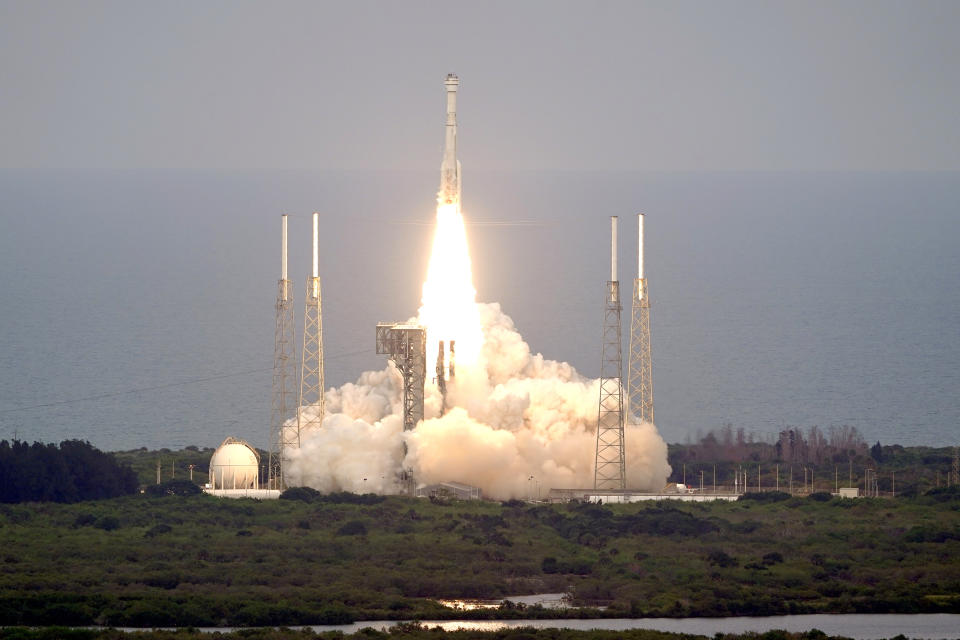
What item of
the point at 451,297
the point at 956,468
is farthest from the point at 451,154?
the point at 956,468

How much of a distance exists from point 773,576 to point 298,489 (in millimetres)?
18811

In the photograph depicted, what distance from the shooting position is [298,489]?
78.9 m

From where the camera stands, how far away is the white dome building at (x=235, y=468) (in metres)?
80.2

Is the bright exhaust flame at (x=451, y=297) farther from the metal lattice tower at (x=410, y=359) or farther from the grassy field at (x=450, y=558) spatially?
the grassy field at (x=450, y=558)

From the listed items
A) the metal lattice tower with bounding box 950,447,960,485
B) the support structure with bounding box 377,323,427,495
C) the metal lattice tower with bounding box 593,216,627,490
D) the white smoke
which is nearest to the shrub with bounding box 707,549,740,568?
the metal lattice tower with bounding box 593,216,627,490

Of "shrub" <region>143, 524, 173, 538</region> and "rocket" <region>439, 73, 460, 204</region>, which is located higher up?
"rocket" <region>439, 73, 460, 204</region>

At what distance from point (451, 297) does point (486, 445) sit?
7.09 metres

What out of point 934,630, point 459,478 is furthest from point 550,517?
point 934,630

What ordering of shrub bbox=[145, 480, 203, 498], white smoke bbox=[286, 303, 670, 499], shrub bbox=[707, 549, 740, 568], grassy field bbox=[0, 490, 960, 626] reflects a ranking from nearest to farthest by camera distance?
grassy field bbox=[0, 490, 960, 626]
shrub bbox=[707, 549, 740, 568]
white smoke bbox=[286, 303, 670, 499]
shrub bbox=[145, 480, 203, 498]

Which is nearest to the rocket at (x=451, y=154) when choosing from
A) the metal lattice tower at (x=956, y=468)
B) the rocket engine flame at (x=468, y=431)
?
the rocket engine flame at (x=468, y=431)

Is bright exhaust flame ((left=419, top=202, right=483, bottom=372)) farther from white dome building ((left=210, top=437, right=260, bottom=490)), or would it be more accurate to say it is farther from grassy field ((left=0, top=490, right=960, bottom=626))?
grassy field ((left=0, top=490, right=960, bottom=626))

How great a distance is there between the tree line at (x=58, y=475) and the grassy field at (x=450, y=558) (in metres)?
1.26

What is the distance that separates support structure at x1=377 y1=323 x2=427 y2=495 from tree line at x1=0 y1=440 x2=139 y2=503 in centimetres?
991

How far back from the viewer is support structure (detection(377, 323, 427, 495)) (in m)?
78.5
